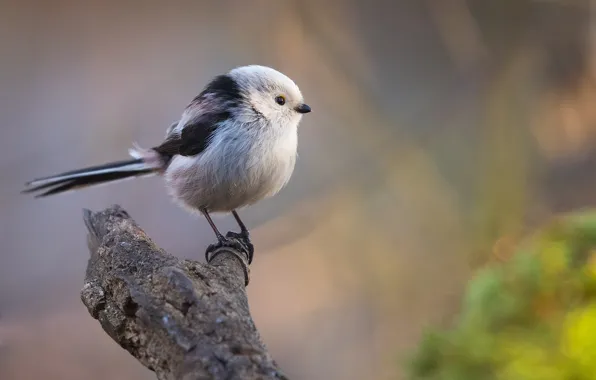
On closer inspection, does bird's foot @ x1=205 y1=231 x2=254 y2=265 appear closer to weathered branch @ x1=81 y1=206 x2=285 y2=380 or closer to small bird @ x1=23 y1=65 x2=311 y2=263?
small bird @ x1=23 y1=65 x2=311 y2=263

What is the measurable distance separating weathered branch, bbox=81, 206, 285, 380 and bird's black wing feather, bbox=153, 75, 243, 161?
0.37 metres

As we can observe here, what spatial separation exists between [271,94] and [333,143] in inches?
57.5

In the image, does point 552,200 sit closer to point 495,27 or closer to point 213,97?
point 495,27

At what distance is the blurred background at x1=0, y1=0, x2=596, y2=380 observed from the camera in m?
2.61

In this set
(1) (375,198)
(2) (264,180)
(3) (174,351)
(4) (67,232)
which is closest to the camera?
(3) (174,351)

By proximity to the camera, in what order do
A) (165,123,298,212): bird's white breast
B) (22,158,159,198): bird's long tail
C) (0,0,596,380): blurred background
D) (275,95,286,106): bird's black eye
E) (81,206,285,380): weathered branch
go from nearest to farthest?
(81,206,285,380): weathered branch → (165,123,298,212): bird's white breast → (275,95,286,106): bird's black eye → (22,158,159,198): bird's long tail → (0,0,596,380): blurred background

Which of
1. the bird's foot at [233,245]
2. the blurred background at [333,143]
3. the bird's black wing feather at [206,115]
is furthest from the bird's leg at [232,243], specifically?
the blurred background at [333,143]

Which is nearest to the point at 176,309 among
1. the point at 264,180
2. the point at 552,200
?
the point at 264,180

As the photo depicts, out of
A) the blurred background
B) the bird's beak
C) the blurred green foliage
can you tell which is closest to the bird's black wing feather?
the bird's beak

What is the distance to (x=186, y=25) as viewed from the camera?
291cm

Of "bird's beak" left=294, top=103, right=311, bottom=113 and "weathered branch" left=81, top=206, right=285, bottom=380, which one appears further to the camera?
"bird's beak" left=294, top=103, right=311, bottom=113

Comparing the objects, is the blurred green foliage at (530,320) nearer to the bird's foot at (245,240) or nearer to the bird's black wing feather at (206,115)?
the bird's foot at (245,240)

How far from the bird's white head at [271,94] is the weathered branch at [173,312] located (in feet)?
1.52

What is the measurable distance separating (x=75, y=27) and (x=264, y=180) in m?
2.00
